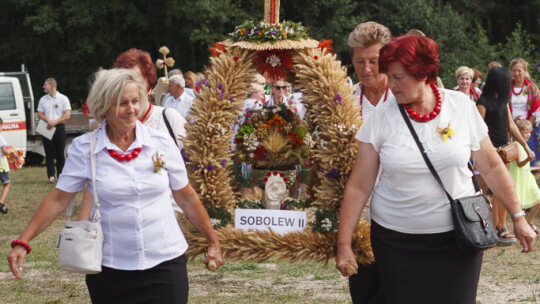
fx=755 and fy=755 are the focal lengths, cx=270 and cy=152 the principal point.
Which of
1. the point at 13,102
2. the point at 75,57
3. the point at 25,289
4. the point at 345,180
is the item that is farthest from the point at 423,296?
the point at 75,57

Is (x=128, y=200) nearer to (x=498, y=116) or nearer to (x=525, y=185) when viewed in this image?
(x=498, y=116)

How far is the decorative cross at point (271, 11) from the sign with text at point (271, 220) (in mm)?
1196

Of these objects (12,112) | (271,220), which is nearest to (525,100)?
(271,220)

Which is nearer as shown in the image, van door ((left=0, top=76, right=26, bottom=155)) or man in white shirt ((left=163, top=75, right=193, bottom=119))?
man in white shirt ((left=163, top=75, right=193, bottom=119))

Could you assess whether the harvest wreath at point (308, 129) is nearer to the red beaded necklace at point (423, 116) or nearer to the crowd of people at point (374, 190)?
the crowd of people at point (374, 190)

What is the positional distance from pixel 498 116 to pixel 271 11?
511 centimetres

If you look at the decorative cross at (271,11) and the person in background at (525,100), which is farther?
the person in background at (525,100)

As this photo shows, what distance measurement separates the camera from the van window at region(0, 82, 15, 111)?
18.0 metres

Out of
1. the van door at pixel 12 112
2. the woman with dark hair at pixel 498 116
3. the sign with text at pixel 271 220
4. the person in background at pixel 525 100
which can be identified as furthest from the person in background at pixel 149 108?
the van door at pixel 12 112

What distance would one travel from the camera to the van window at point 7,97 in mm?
18016

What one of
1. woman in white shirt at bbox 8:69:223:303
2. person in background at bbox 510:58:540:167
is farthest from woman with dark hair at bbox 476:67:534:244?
woman in white shirt at bbox 8:69:223:303

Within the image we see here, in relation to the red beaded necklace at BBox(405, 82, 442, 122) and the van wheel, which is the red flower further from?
the van wheel

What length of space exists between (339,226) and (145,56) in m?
1.61

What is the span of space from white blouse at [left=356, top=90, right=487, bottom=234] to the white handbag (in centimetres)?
138
